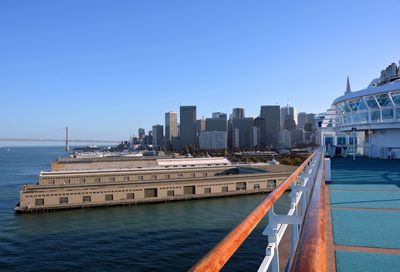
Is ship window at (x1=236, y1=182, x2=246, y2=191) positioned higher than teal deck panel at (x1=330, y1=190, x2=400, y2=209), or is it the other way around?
teal deck panel at (x1=330, y1=190, x2=400, y2=209)

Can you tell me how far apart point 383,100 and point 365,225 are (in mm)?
17822

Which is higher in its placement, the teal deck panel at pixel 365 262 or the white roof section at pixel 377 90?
→ the white roof section at pixel 377 90

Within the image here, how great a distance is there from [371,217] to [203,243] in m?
15.5

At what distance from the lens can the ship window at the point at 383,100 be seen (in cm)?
2056

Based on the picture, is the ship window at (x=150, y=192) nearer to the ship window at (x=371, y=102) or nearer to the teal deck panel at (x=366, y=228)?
the ship window at (x=371, y=102)

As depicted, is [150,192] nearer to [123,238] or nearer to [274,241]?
[123,238]

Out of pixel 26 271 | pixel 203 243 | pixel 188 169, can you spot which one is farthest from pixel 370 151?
pixel 188 169

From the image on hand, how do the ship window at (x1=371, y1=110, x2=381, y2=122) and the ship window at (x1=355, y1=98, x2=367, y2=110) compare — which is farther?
the ship window at (x1=355, y1=98, x2=367, y2=110)

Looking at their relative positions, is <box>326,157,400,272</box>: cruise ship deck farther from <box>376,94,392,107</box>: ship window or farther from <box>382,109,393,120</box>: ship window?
<box>376,94,392,107</box>: ship window

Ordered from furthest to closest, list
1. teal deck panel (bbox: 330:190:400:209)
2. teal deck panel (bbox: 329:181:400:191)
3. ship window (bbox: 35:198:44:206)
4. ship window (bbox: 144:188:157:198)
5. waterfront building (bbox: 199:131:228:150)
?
waterfront building (bbox: 199:131:228:150) → ship window (bbox: 144:188:157:198) → ship window (bbox: 35:198:44:206) → teal deck panel (bbox: 329:181:400:191) → teal deck panel (bbox: 330:190:400:209)

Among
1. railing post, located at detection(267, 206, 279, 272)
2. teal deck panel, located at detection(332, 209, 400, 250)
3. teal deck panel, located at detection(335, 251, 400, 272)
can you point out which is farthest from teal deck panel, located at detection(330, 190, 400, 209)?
railing post, located at detection(267, 206, 279, 272)

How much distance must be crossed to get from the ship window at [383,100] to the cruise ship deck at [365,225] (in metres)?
11.9

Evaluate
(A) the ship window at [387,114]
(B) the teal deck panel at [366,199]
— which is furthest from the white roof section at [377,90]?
(B) the teal deck panel at [366,199]

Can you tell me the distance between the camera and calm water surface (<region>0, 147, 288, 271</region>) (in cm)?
1789
